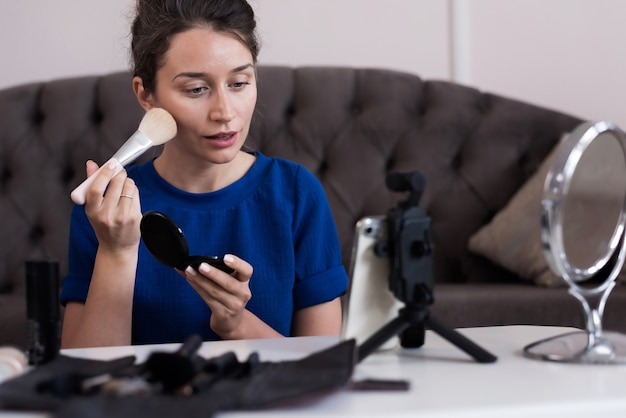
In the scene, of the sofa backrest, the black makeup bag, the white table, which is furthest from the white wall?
the black makeup bag

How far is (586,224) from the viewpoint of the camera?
77 cm

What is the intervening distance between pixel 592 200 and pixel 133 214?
0.53m

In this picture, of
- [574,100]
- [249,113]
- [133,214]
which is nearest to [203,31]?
[249,113]

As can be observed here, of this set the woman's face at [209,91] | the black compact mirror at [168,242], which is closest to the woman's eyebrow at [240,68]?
the woman's face at [209,91]

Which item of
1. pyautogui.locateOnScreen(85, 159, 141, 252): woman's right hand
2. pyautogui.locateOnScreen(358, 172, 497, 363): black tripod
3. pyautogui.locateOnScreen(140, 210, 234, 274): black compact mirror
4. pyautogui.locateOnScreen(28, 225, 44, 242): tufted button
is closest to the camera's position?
pyautogui.locateOnScreen(358, 172, 497, 363): black tripod

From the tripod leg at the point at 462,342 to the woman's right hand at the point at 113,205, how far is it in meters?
0.42

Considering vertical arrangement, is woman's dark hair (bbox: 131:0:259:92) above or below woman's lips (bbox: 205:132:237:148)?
above

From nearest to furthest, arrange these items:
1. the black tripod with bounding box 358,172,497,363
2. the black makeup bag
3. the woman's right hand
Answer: the black makeup bag < the black tripod with bounding box 358,172,497,363 < the woman's right hand

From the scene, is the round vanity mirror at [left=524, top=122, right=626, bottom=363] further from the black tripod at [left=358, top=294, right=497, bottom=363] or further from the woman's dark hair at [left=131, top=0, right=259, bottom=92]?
the woman's dark hair at [left=131, top=0, right=259, bottom=92]

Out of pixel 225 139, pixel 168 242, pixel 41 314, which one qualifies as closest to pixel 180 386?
pixel 41 314

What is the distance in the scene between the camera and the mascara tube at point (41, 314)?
73 centimetres

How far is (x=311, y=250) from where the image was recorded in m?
1.25

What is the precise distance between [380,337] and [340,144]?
1362 mm

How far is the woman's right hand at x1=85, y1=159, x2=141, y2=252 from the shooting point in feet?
3.35
